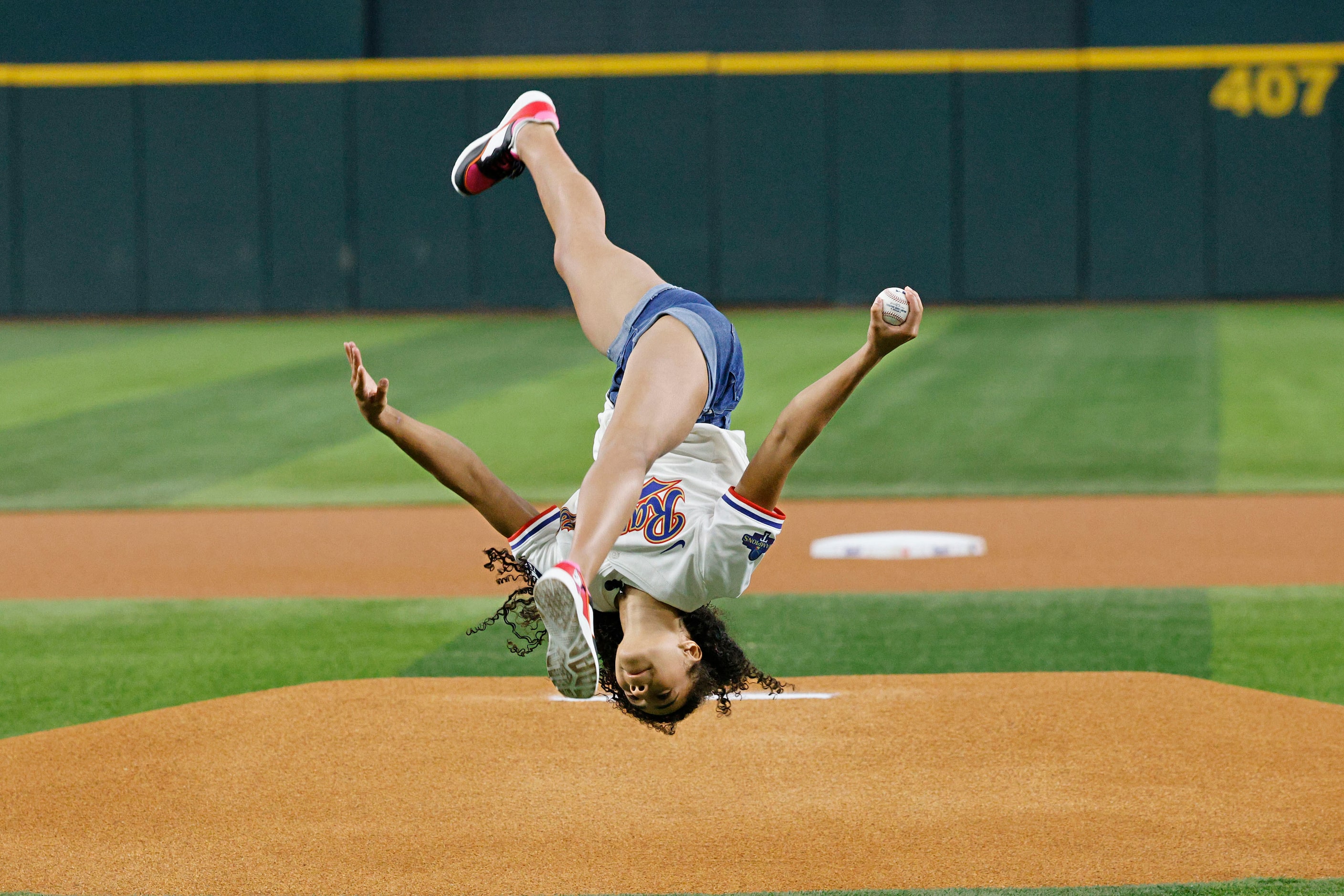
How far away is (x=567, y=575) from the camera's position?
4293 millimetres

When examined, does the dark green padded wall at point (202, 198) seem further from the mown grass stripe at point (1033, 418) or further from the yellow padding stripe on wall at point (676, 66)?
the mown grass stripe at point (1033, 418)

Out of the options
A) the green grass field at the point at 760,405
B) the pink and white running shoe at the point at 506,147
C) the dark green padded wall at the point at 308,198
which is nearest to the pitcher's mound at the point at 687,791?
the pink and white running shoe at the point at 506,147

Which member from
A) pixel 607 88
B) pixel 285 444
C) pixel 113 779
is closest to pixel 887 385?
pixel 285 444

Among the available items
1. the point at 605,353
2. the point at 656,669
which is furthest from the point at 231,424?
the point at 656,669

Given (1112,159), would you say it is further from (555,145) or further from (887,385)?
(555,145)

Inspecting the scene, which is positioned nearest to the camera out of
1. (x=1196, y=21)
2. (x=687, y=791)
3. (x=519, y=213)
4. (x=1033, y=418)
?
(x=687, y=791)

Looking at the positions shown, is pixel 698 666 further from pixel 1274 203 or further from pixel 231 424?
pixel 1274 203

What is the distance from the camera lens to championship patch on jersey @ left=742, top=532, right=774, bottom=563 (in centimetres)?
492

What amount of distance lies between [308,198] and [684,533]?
60.1ft

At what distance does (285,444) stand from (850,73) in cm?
1079

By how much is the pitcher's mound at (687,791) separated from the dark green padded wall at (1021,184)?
15.6 metres

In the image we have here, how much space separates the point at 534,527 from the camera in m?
5.30

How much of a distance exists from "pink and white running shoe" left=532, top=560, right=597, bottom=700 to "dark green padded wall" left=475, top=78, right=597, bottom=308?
1775 centimetres

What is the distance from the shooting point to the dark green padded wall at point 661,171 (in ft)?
72.2
